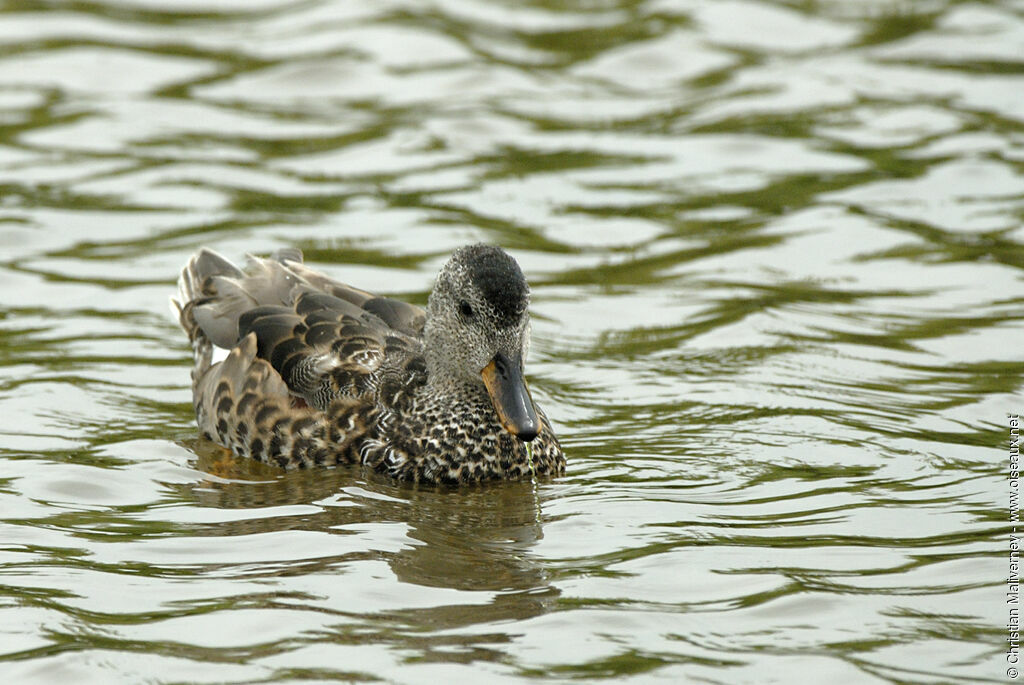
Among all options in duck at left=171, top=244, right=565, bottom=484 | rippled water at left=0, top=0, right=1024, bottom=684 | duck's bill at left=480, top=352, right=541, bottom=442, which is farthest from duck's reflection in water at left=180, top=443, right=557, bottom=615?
duck's bill at left=480, top=352, right=541, bottom=442

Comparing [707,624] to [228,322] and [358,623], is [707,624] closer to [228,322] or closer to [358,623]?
[358,623]

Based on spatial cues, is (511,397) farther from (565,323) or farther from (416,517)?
(565,323)

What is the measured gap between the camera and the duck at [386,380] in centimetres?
851

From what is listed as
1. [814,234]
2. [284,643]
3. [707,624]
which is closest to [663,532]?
[707,624]

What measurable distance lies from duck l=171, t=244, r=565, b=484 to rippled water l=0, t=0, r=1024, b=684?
178mm

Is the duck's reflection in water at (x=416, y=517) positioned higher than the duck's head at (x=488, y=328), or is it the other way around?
the duck's head at (x=488, y=328)

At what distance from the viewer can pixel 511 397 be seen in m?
8.39

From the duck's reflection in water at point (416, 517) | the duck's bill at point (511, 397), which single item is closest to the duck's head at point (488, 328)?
the duck's bill at point (511, 397)

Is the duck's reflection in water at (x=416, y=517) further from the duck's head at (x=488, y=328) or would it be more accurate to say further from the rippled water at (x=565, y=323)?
the duck's head at (x=488, y=328)

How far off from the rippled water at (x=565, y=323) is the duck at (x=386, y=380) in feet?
0.58

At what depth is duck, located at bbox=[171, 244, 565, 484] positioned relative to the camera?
→ 8.51m

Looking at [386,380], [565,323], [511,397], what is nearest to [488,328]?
[511,397]

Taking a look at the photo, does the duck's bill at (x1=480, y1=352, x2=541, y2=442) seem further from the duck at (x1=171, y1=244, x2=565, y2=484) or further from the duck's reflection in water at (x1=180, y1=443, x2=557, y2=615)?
the duck's reflection in water at (x1=180, y1=443, x2=557, y2=615)

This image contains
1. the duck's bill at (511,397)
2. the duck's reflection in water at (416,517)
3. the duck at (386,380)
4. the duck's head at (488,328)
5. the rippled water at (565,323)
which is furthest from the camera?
the duck at (386,380)
